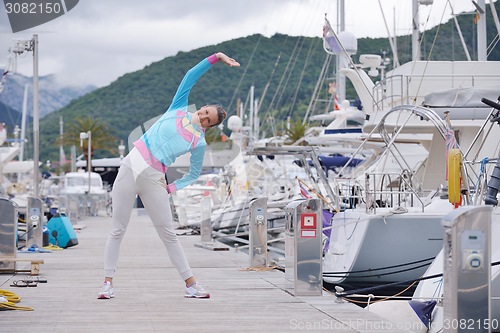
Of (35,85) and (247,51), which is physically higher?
(247,51)

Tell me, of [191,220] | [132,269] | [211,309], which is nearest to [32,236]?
[132,269]

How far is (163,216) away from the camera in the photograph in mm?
5652

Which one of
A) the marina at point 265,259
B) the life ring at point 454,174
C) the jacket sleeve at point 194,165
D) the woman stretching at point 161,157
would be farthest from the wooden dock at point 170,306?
the life ring at point 454,174

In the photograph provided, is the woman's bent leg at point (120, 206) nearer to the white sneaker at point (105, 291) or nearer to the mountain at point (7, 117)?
the white sneaker at point (105, 291)

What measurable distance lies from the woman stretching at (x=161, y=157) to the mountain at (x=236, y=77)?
41890 mm

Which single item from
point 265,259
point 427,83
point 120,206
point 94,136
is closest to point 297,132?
point 94,136

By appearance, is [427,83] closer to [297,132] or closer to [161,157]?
[161,157]

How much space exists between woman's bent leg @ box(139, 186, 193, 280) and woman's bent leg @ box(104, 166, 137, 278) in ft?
0.44

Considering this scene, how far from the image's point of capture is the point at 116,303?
5.77 meters

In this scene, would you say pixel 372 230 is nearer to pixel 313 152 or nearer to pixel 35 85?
pixel 313 152

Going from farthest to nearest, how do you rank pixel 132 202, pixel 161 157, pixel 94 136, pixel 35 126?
pixel 94 136 < pixel 35 126 < pixel 132 202 < pixel 161 157

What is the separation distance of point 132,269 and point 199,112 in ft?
13.8

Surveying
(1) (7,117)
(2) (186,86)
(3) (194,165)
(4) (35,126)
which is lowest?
(3) (194,165)

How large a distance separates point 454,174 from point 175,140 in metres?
4.29
